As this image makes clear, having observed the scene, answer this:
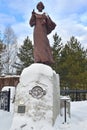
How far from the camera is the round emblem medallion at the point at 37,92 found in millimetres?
9125

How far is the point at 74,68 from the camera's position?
132 ft

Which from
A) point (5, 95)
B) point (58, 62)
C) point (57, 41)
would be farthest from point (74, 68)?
point (5, 95)

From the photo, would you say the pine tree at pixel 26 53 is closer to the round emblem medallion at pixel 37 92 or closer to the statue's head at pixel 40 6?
the statue's head at pixel 40 6

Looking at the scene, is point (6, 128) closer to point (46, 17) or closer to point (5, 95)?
point (5, 95)

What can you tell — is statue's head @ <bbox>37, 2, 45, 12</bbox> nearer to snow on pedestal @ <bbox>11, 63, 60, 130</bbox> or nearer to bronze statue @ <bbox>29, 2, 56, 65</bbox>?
bronze statue @ <bbox>29, 2, 56, 65</bbox>

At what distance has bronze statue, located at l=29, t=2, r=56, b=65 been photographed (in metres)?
10.5

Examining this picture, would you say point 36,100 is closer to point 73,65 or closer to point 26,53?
point 73,65

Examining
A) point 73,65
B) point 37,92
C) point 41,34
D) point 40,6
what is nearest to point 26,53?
point 73,65

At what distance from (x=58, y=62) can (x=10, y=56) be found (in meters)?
6.25

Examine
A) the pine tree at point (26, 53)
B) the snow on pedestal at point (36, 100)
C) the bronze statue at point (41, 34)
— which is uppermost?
the pine tree at point (26, 53)

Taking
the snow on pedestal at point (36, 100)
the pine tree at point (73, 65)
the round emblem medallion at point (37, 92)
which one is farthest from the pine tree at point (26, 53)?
the round emblem medallion at point (37, 92)

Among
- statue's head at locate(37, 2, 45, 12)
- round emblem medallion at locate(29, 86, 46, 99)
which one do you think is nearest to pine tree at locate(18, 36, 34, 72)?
statue's head at locate(37, 2, 45, 12)

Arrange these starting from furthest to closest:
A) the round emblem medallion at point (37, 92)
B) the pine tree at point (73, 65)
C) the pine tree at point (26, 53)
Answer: the pine tree at point (26, 53)
the pine tree at point (73, 65)
the round emblem medallion at point (37, 92)

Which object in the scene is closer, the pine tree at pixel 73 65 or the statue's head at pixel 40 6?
the statue's head at pixel 40 6
